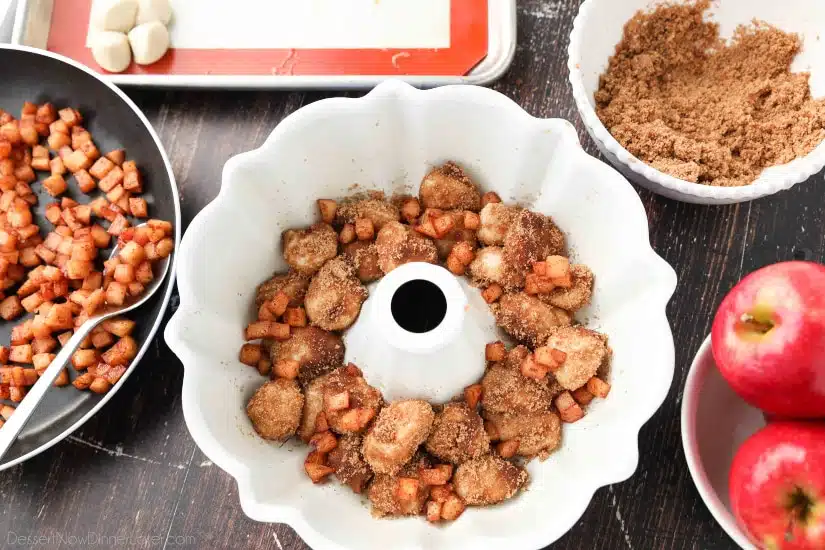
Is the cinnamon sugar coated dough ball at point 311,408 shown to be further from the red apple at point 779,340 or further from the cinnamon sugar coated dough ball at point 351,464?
the red apple at point 779,340

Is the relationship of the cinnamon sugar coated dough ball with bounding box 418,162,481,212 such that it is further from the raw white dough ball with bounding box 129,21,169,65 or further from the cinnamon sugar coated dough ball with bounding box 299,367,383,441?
the raw white dough ball with bounding box 129,21,169,65

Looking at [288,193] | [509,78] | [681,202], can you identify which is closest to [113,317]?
[288,193]

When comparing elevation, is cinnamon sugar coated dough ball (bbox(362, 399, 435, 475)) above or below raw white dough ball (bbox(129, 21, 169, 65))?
below

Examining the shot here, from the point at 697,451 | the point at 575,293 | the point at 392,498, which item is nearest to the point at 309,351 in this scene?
the point at 392,498

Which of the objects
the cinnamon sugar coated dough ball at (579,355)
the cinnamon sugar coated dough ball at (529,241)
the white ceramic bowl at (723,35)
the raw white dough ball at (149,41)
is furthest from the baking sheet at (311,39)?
the cinnamon sugar coated dough ball at (579,355)

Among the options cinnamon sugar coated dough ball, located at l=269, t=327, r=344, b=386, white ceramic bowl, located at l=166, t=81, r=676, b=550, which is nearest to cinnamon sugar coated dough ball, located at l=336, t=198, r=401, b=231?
white ceramic bowl, located at l=166, t=81, r=676, b=550
